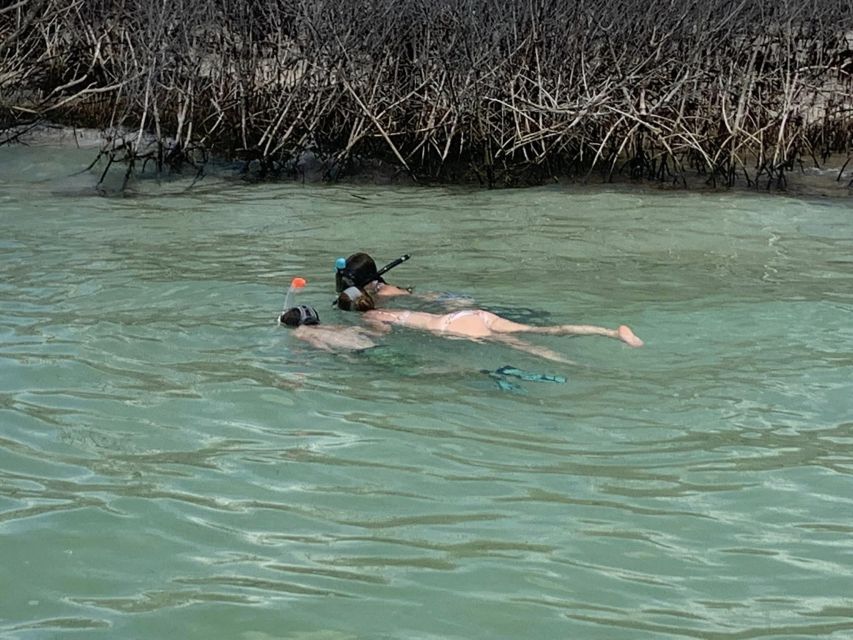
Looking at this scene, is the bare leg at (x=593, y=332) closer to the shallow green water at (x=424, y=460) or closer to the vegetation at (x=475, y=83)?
the shallow green water at (x=424, y=460)

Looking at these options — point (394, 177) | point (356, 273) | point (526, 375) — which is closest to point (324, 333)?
point (356, 273)

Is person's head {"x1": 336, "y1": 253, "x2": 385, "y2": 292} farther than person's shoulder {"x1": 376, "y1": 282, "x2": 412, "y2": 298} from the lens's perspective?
No

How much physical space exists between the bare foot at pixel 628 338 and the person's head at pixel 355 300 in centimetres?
171

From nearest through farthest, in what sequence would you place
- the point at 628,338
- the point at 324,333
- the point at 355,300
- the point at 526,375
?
the point at 526,375
the point at 628,338
the point at 324,333
the point at 355,300

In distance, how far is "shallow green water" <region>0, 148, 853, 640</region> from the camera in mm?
3939

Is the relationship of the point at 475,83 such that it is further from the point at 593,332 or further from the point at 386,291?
the point at 593,332

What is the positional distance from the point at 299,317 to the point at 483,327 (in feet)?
3.82

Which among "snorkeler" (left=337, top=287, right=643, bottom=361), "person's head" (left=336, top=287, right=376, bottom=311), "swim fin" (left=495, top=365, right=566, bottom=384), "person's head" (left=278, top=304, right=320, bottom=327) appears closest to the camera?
"swim fin" (left=495, top=365, right=566, bottom=384)

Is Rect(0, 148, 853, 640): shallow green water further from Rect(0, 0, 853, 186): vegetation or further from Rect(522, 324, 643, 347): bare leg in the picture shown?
Rect(0, 0, 853, 186): vegetation

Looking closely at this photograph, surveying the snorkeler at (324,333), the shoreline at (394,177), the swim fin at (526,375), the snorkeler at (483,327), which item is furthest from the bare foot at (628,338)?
the shoreline at (394,177)

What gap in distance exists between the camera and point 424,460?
5.30 metres

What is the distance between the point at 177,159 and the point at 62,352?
910 centimetres

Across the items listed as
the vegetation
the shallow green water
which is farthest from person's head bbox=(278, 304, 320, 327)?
the vegetation

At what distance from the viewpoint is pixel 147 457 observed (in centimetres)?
527
